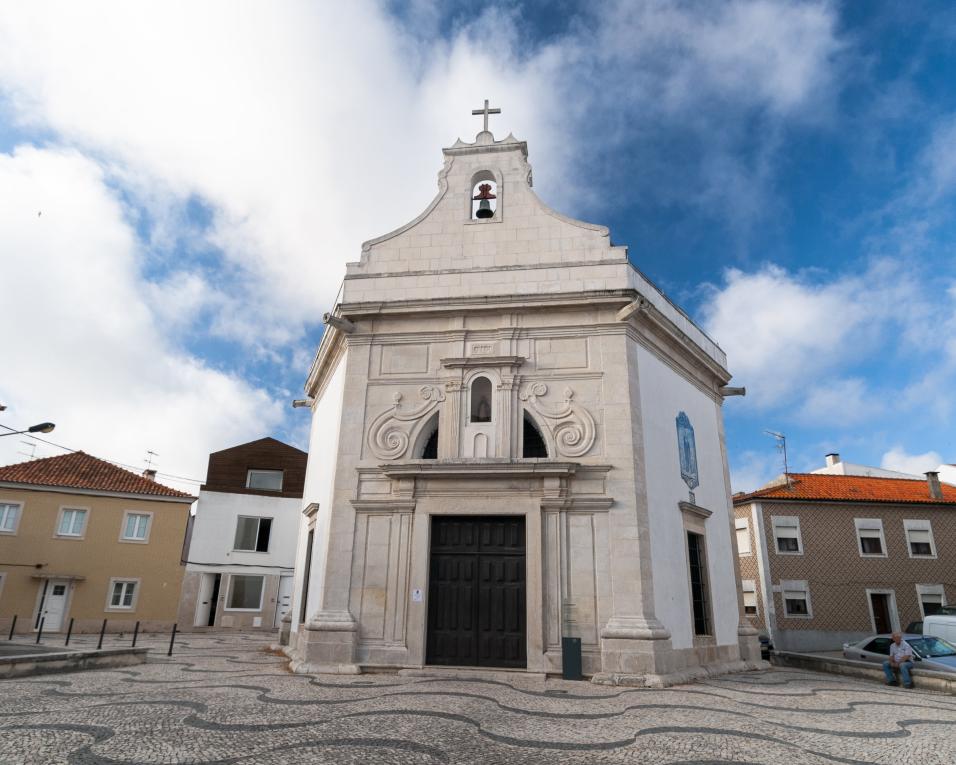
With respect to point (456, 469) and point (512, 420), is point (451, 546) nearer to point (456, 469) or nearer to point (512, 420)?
point (456, 469)

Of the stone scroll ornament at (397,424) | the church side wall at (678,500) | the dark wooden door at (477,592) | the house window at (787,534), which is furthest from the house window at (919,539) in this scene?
the stone scroll ornament at (397,424)

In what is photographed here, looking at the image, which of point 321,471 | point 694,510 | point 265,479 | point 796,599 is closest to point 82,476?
point 265,479

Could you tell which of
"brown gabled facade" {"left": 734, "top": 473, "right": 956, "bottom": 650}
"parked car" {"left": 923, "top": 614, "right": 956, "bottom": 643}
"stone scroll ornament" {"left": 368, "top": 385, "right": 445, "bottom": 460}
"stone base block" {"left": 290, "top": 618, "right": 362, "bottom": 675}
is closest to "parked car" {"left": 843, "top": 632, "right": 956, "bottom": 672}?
"parked car" {"left": 923, "top": 614, "right": 956, "bottom": 643}

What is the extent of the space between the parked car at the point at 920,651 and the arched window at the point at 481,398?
33.2 feet

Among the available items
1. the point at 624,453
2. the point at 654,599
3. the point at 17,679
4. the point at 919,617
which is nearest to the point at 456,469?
the point at 624,453

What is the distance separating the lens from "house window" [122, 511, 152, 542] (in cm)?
2612

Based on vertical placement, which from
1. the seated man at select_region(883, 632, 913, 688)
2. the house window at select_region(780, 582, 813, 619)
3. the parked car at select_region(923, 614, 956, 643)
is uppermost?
the house window at select_region(780, 582, 813, 619)

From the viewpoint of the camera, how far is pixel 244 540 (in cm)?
2922

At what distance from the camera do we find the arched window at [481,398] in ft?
42.1

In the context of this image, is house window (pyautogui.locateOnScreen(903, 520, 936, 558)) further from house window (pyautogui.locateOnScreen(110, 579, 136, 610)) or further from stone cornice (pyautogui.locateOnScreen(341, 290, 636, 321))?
house window (pyautogui.locateOnScreen(110, 579, 136, 610))

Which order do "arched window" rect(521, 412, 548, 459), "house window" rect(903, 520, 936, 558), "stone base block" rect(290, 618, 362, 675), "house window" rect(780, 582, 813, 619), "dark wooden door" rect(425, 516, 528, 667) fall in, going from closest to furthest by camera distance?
"stone base block" rect(290, 618, 362, 675), "dark wooden door" rect(425, 516, 528, 667), "arched window" rect(521, 412, 548, 459), "house window" rect(780, 582, 813, 619), "house window" rect(903, 520, 936, 558)

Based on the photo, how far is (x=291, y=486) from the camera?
31.0 m

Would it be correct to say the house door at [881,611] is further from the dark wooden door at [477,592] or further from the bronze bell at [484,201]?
the bronze bell at [484,201]

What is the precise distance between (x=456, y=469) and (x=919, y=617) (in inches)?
932
